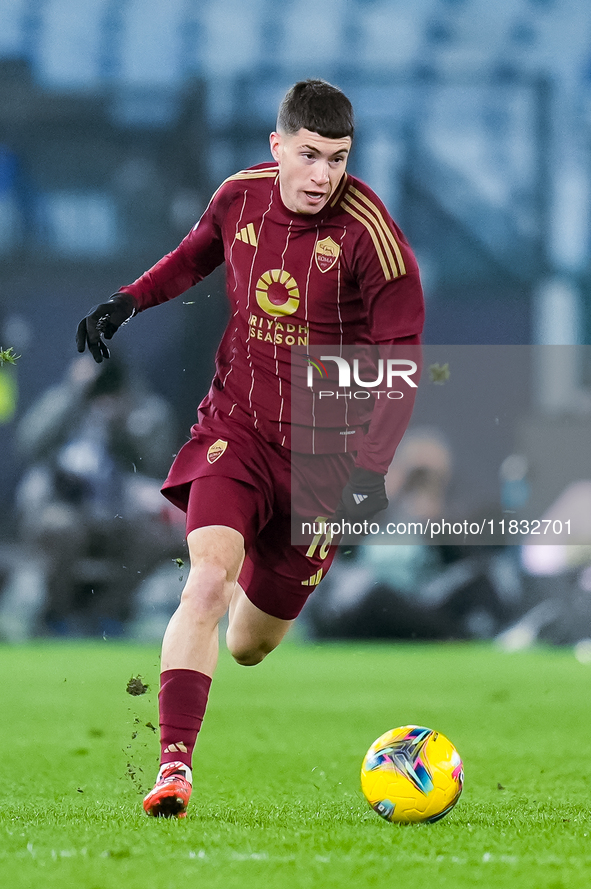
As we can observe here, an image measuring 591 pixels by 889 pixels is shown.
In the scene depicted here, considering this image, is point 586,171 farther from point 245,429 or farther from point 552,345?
point 245,429

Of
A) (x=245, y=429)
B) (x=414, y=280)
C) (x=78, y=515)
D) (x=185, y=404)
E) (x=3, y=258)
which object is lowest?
(x=78, y=515)

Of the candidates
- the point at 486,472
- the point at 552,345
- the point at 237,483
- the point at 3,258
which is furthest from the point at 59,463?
the point at 237,483

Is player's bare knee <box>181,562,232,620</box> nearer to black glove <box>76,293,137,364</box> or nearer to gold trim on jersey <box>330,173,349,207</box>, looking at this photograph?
black glove <box>76,293,137,364</box>

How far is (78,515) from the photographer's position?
10.3 metres

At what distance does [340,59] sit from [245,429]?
9167 millimetres

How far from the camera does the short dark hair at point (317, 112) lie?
12.8 ft

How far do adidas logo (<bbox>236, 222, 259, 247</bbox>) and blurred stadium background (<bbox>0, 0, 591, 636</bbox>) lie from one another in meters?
7.11

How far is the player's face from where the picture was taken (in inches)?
154

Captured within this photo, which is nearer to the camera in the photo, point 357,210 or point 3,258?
point 357,210

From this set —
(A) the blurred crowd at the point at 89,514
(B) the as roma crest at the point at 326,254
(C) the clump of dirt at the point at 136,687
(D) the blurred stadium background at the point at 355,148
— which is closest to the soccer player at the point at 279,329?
(B) the as roma crest at the point at 326,254

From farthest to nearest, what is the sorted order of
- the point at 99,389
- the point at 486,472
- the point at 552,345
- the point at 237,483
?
1. the point at 552,345
2. the point at 486,472
3. the point at 99,389
4. the point at 237,483

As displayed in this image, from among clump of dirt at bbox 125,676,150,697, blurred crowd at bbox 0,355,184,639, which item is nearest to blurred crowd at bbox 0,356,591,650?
blurred crowd at bbox 0,355,184,639

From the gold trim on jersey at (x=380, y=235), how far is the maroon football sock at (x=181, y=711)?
4.47 feet

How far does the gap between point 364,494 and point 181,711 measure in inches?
35.0
